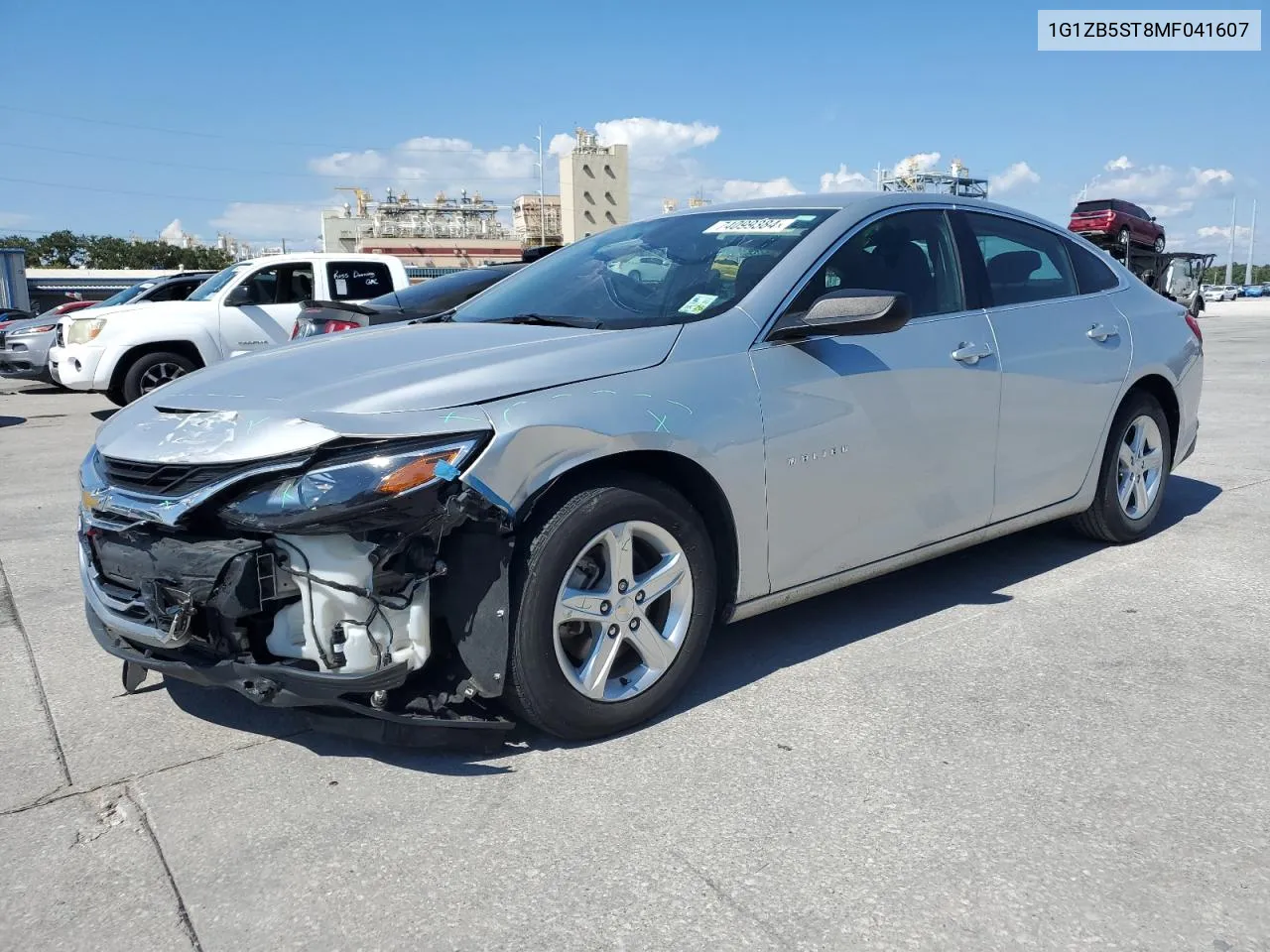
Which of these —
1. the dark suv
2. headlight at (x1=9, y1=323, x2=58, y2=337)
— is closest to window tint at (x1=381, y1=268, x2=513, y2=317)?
headlight at (x1=9, y1=323, x2=58, y2=337)

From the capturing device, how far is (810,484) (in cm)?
355

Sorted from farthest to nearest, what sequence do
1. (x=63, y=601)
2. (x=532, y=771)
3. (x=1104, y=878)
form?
(x=63, y=601) < (x=532, y=771) < (x=1104, y=878)

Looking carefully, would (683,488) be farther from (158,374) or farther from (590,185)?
(590,185)

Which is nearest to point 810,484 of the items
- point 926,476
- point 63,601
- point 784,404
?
point 784,404

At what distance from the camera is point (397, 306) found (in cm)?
887

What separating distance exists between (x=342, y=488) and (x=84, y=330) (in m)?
10.3

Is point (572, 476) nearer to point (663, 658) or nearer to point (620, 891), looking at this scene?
point (663, 658)

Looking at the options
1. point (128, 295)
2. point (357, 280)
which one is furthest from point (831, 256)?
point (128, 295)

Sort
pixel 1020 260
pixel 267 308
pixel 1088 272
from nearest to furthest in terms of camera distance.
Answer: pixel 1020 260 → pixel 1088 272 → pixel 267 308

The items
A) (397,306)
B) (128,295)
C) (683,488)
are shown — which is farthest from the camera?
(128,295)

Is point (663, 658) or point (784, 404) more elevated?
point (784, 404)

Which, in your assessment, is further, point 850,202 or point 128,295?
point 128,295

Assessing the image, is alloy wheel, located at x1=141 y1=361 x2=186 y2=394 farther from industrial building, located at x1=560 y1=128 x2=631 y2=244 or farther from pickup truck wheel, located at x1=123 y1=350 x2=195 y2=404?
industrial building, located at x1=560 y1=128 x2=631 y2=244

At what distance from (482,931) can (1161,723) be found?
2.23 m
